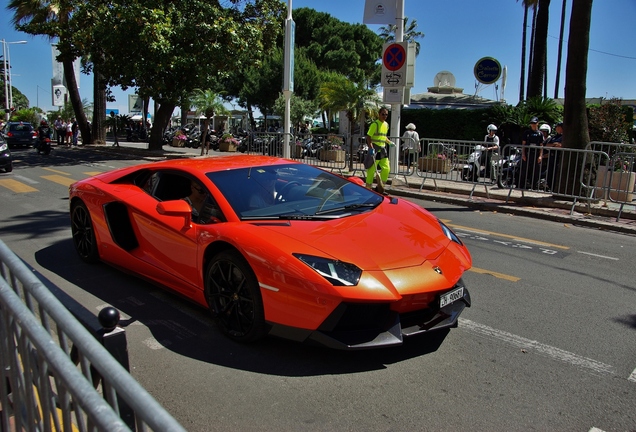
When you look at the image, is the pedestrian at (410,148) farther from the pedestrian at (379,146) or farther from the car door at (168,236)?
the car door at (168,236)

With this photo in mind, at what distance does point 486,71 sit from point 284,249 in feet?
67.2

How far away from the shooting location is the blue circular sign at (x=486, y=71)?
21.5m

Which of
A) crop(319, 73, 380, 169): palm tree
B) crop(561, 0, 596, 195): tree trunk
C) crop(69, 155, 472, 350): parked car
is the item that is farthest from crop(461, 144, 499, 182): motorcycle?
crop(319, 73, 380, 169): palm tree

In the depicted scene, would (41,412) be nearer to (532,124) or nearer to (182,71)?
(532,124)

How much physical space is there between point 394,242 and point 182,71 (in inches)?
795

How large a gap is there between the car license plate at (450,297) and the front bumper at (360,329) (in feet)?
0.67

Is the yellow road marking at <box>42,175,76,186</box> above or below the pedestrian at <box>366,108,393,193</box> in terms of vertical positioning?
below

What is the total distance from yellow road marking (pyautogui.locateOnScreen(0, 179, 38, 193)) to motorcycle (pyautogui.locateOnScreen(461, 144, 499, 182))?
9964 mm

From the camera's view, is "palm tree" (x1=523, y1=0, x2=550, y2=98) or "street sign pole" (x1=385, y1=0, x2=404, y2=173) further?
"palm tree" (x1=523, y1=0, x2=550, y2=98)

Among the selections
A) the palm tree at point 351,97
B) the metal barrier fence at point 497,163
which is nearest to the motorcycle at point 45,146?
the metal barrier fence at point 497,163

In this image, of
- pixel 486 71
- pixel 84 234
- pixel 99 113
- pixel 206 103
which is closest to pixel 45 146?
pixel 99 113

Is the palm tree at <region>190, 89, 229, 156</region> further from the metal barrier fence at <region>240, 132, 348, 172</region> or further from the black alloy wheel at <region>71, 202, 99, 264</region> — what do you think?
the black alloy wheel at <region>71, 202, 99, 264</region>

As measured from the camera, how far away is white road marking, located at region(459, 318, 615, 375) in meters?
3.68

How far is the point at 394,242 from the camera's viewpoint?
3916 mm
